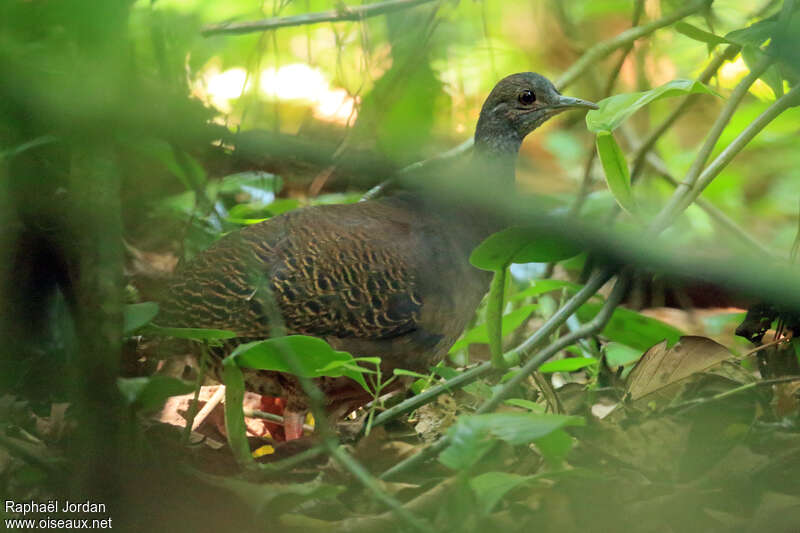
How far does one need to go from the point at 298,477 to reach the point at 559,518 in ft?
2.42

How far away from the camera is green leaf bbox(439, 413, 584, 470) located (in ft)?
4.89

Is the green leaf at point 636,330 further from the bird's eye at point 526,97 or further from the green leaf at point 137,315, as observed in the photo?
the green leaf at point 137,315

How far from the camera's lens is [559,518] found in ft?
5.42

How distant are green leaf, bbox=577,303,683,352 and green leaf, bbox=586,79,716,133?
1.06 m

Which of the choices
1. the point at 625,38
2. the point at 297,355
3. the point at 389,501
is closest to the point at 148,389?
the point at 297,355

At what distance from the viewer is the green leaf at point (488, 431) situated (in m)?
1.49

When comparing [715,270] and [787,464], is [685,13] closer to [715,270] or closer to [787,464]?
[715,270]

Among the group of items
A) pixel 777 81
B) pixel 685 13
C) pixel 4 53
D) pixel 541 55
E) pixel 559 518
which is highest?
pixel 541 55

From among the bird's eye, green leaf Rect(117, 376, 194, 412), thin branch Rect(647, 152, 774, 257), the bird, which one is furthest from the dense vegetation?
thin branch Rect(647, 152, 774, 257)

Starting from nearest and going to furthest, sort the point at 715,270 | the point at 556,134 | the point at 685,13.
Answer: the point at 715,270, the point at 685,13, the point at 556,134

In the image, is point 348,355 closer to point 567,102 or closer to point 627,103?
point 627,103

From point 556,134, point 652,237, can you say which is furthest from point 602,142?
point 556,134

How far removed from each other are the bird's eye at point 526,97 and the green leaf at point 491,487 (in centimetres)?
184

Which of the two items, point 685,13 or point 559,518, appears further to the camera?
point 685,13
